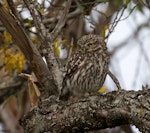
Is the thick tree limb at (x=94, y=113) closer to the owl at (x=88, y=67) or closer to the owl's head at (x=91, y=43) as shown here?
the owl at (x=88, y=67)

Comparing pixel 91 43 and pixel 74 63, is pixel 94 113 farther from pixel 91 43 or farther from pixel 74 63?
pixel 91 43

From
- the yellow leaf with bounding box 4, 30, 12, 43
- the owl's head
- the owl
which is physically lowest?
the owl

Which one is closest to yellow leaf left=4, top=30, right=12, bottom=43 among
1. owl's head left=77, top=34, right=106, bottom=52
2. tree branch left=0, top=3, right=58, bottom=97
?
tree branch left=0, top=3, right=58, bottom=97

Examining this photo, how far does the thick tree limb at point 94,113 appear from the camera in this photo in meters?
3.92

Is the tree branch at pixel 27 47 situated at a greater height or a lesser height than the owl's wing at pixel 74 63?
greater

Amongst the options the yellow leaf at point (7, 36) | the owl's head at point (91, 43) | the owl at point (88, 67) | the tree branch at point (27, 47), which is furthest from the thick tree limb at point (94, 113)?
the yellow leaf at point (7, 36)

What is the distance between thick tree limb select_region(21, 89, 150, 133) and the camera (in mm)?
3916

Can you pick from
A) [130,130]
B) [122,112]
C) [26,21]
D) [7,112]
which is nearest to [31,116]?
[122,112]

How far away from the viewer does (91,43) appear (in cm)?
564

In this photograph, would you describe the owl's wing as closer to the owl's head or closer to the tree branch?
the owl's head

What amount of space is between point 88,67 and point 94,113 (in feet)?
4.66

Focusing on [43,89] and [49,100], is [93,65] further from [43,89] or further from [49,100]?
[49,100]

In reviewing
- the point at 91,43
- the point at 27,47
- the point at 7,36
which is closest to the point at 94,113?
the point at 27,47

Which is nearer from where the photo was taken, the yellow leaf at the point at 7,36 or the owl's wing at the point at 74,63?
the owl's wing at the point at 74,63
